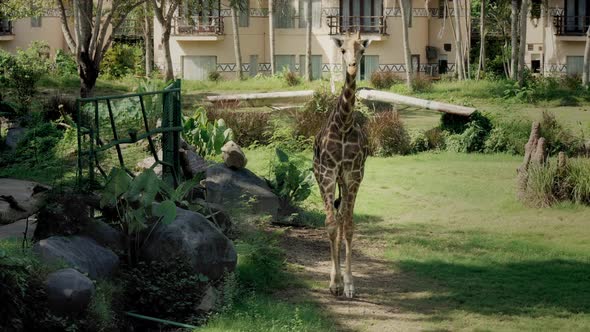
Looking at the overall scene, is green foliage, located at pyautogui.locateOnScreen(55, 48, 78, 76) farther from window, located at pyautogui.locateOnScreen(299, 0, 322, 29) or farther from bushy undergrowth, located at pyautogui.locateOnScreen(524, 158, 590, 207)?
bushy undergrowth, located at pyautogui.locateOnScreen(524, 158, 590, 207)

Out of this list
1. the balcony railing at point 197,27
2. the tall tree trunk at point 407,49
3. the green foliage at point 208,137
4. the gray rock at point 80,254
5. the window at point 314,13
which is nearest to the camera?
the gray rock at point 80,254

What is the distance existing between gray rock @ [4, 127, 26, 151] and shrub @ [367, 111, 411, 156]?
360 inches

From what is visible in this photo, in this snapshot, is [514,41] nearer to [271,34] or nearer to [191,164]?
[271,34]

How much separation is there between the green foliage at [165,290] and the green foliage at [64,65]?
1680 inches

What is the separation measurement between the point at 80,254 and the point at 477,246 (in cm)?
753

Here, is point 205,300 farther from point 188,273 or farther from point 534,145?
point 534,145

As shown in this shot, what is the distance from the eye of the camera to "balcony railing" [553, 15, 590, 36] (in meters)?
60.8

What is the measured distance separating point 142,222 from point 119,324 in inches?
58.5

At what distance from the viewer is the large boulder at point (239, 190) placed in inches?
625

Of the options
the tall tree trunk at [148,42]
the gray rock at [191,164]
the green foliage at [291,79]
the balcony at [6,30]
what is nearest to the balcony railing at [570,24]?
the green foliage at [291,79]

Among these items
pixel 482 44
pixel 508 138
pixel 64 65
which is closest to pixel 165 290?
pixel 508 138

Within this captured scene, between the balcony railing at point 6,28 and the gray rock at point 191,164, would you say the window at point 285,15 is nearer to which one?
the balcony railing at point 6,28

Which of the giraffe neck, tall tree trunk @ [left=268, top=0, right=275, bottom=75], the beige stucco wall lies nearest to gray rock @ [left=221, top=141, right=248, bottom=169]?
the giraffe neck

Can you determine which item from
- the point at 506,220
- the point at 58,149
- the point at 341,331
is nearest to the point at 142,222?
the point at 341,331
